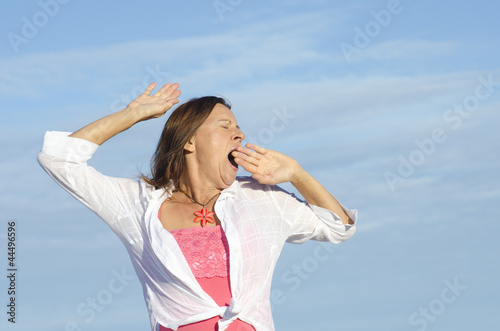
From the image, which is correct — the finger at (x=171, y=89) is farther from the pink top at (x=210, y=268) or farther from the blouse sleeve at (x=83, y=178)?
the pink top at (x=210, y=268)

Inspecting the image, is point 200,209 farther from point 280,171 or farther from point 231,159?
point 280,171

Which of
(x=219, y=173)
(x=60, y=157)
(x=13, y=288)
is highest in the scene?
(x=60, y=157)

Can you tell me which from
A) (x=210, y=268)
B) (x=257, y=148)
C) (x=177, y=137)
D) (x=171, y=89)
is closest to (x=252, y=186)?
(x=257, y=148)

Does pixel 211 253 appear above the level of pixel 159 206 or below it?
Result: below

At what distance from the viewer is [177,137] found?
5.10m

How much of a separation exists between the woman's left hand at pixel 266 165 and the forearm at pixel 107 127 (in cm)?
73

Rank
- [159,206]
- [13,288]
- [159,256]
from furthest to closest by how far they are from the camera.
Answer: [13,288]
[159,206]
[159,256]

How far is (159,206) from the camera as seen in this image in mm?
4945

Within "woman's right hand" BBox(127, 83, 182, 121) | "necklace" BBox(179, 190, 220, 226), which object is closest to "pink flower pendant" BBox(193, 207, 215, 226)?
"necklace" BBox(179, 190, 220, 226)

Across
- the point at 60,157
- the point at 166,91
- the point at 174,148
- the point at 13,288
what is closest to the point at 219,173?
the point at 174,148

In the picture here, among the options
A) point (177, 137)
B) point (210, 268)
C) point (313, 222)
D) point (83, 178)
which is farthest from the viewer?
point (177, 137)

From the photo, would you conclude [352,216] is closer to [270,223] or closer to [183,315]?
[270,223]

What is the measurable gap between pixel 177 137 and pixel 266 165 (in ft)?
2.13

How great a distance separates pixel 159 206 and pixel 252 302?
89cm
